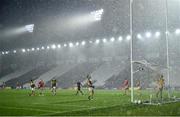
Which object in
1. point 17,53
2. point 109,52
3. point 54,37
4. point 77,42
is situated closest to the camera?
point 109,52

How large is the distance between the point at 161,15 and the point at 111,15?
9170 mm

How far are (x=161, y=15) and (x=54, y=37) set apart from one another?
78.4 feet

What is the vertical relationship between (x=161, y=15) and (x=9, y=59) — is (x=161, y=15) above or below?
above

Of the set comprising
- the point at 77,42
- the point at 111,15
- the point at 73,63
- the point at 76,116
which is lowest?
the point at 76,116

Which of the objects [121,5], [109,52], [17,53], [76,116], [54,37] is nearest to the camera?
[76,116]

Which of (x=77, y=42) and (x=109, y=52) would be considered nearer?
(x=109, y=52)

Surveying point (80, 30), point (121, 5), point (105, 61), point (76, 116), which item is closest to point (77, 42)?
point (80, 30)

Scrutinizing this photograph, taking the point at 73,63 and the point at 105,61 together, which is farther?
the point at 73,63

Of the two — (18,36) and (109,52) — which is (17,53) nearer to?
(18,36)

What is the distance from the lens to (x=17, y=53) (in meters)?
79.1

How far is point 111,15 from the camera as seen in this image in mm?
54844

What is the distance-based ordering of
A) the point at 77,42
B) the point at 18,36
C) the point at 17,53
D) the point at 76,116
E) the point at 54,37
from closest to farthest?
the point at 76,116 < the point at 77,42 < the point at 54,37 < the point at 18,36 < the point at 17,53

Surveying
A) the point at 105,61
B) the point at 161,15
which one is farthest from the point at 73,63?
the point at 161,15

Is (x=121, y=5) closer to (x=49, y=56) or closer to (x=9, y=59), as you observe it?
(x=49, y=56)
